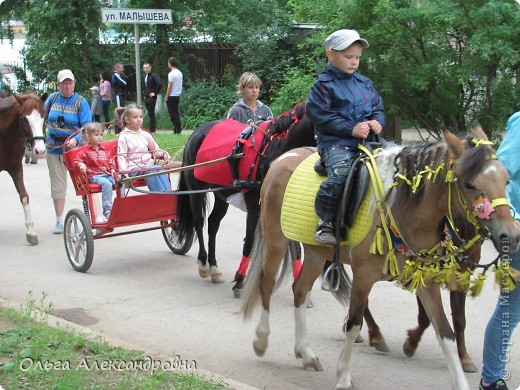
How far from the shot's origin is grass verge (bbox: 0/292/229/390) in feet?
15.2

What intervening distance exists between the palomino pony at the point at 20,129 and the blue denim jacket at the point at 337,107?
5.31 metres

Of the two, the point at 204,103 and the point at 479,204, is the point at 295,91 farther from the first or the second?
the point at 204,103

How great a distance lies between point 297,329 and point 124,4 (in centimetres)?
2556

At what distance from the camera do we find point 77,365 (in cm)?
498

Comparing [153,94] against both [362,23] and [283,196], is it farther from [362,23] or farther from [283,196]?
[283,196]

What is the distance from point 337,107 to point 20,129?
5.96 meters

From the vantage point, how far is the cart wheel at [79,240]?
8492mm

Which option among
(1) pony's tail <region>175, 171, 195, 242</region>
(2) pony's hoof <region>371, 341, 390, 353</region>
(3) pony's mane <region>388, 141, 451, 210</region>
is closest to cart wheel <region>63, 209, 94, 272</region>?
(1) pony's tail <region>175, 171, 195, 242</region>

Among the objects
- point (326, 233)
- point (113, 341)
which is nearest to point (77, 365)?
point (113, 341)

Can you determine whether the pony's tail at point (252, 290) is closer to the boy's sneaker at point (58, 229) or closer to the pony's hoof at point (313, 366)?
the pony's hoof at point (313, 366)

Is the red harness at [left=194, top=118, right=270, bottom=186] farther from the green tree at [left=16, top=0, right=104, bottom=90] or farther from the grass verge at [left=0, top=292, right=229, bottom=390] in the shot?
the green tree at [left=16, top=0, right=104, bottom=90]

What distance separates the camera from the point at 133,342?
6273 mm

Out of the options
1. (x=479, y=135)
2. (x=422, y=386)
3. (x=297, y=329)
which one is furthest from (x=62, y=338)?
(x=479, y=135)

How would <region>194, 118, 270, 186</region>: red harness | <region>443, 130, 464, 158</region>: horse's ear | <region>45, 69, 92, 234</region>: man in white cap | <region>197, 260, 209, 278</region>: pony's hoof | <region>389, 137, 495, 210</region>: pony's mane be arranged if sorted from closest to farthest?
<region>389, 137, 495, 210</region>: pony's mane < <region>443, 130, 464, 158</region>: horse's ear < <region>194, 118, 270, 186</region>: red harness < <region>197, 260, 209, 278</region>: pony's hoof < <region>45, 69, 92, 234</region>: man in white cap
